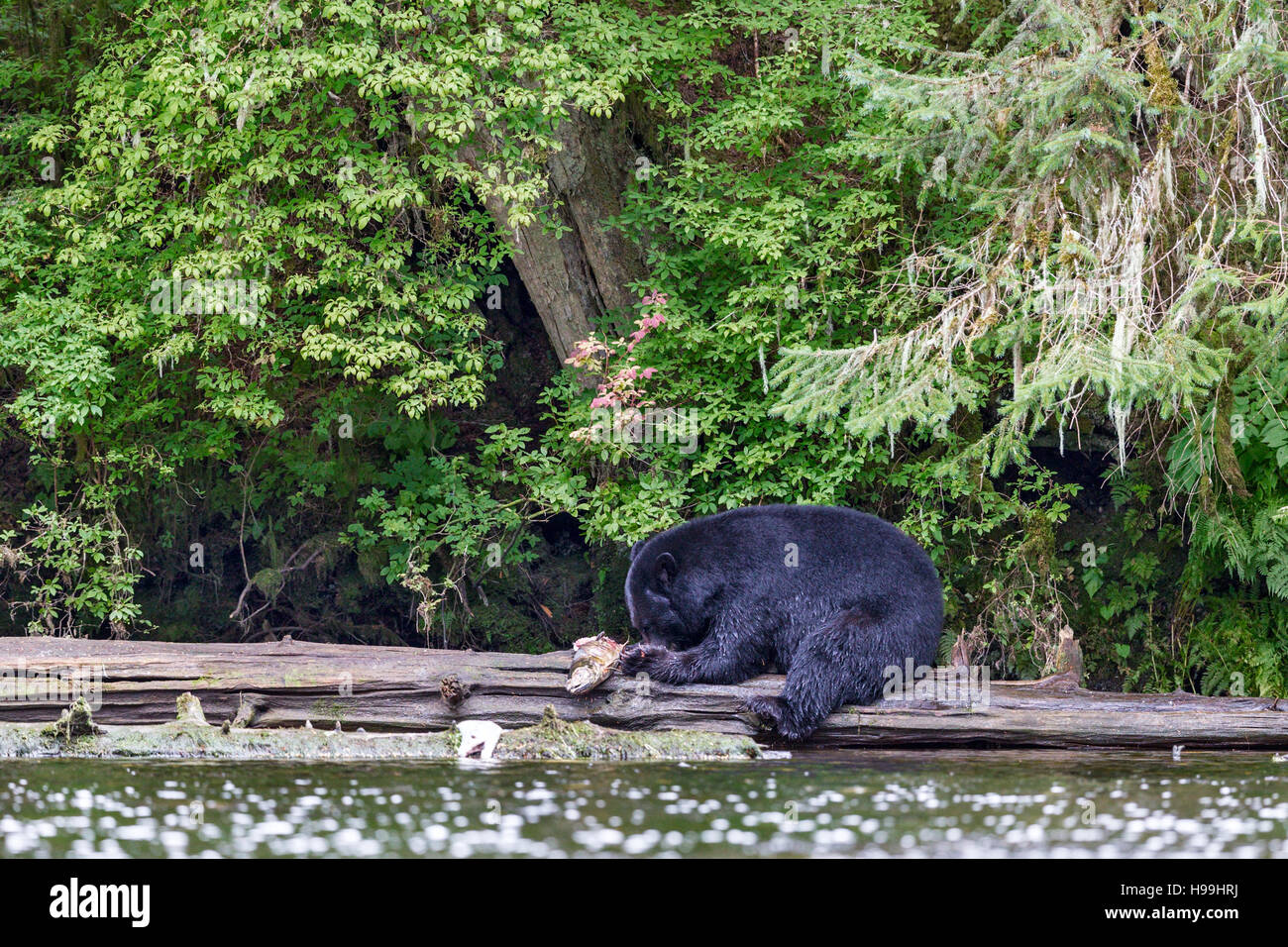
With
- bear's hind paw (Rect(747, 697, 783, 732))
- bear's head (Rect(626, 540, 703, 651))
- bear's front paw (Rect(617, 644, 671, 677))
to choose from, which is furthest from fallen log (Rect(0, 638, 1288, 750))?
bear's head (Rect(626, 540, 703, 651))

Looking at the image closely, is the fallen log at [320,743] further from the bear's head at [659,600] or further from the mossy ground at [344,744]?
the bear's head at [659,600]

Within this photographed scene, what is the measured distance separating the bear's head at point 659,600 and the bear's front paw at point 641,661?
245 millimetres

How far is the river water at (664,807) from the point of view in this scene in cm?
500

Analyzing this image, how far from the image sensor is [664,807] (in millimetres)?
5648

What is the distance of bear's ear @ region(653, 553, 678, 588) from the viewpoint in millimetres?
7551

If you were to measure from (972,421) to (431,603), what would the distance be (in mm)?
4579

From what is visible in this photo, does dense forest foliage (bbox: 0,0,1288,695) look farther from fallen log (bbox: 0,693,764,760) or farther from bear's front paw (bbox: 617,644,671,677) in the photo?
fallen log (bbox: 0,693,764,760)

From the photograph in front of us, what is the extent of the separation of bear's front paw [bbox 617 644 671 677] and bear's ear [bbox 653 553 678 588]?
40cm

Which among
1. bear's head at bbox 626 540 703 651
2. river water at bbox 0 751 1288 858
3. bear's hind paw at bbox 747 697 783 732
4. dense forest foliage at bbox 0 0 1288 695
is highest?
dense forest foliage at bbox 0 0 1288 695

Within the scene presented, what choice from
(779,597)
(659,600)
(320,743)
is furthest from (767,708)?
(320,743)

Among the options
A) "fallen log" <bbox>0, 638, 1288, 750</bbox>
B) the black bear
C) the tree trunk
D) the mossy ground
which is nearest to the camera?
the mossy ground

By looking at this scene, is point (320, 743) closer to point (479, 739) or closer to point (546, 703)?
point (479, 739)

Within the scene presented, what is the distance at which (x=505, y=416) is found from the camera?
12016mm

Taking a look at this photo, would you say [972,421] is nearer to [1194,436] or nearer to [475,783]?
[1194,436]
